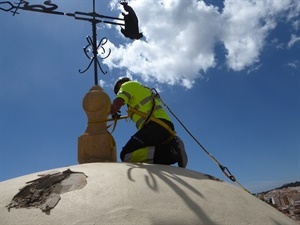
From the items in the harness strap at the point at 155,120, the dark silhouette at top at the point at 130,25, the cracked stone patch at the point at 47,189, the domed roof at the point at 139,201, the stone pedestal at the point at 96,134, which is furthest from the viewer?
the dark silhouette at top at the point at 130,25

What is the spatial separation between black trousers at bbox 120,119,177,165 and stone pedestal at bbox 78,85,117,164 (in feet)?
0.74

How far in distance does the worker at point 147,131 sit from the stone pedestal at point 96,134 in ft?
0.49

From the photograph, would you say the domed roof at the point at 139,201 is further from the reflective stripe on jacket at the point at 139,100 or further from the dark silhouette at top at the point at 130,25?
the dark silhouette at top at the point at 130,25

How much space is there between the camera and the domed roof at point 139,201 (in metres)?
2.44

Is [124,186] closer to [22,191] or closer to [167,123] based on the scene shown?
[22,191]

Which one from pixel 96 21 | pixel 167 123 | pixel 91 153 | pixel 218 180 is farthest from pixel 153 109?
pixel 96 21

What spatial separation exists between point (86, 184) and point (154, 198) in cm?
62

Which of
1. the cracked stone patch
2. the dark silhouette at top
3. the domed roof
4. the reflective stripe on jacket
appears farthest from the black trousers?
the dark silhouette at top

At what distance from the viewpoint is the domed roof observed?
2443mm

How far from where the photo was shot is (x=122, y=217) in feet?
7.86

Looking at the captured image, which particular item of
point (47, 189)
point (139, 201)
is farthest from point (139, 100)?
point (139, 201)

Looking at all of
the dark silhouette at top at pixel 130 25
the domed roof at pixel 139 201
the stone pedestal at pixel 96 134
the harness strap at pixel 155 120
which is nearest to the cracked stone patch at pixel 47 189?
the domed roof at pixel 139 201

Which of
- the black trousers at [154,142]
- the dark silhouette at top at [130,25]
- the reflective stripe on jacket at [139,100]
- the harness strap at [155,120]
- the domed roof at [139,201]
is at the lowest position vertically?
the domed roof at [139,201]

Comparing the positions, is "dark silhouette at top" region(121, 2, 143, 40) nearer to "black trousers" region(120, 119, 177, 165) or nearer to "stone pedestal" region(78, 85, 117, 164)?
"stone pedestal" region(78, 85, 117, 164)
